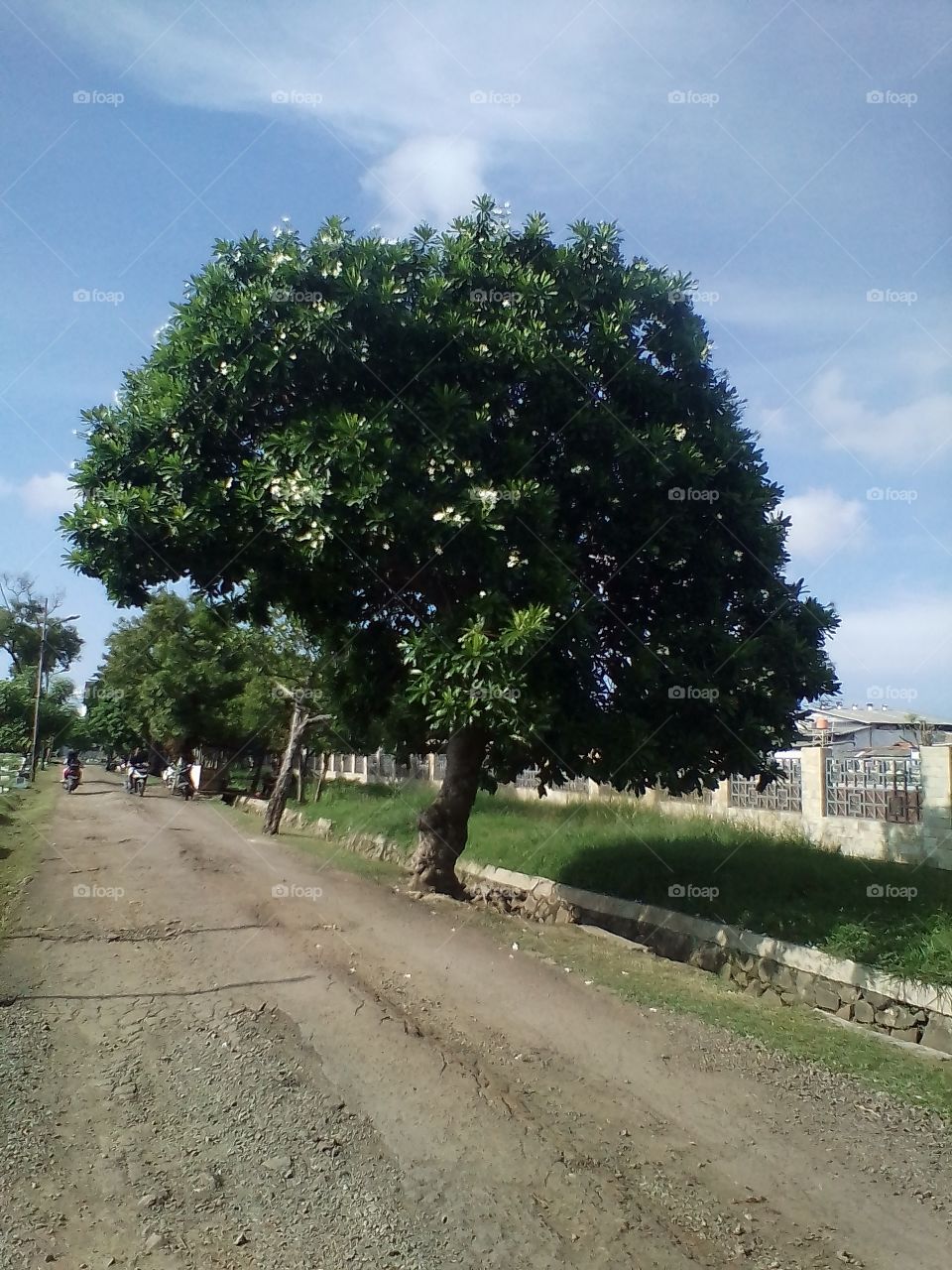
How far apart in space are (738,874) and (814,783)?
2380mm

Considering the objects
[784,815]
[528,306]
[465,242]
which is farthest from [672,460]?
[784,815]

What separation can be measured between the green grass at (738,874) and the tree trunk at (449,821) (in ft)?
6.19

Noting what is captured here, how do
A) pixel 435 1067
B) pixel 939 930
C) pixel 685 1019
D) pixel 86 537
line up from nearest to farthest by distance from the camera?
pixel 435 1067 → pixel 685 1019 → pixel 939 930 → pixel 86 537

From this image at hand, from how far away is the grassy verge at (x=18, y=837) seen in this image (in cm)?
1293

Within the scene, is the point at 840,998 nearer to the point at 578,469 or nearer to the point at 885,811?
the point at 885,811

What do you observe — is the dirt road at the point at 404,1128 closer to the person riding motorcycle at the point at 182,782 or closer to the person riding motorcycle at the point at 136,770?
the person riding motorcycle at the point at 136,770

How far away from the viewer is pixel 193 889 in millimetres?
13164

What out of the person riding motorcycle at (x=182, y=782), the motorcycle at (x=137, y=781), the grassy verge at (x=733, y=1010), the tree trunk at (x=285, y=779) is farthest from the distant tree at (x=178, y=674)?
the grassy verge at (x=733, y=1010)

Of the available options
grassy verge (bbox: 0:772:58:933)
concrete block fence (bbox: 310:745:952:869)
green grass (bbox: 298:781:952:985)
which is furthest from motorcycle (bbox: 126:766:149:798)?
concrete block fence (bbox: 310:745:952:869)

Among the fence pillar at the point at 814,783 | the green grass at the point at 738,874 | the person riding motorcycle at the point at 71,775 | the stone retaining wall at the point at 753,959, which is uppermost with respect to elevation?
the fence pillar at the point at 814,783

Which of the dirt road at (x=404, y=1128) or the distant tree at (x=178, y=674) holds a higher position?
the distant tree at (x=178, y=674)

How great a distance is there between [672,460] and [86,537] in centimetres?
682

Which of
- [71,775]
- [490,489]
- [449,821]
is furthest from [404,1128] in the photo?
[71,775]

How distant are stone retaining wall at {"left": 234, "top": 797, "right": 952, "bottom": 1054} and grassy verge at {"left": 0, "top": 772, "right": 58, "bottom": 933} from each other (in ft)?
20.8
